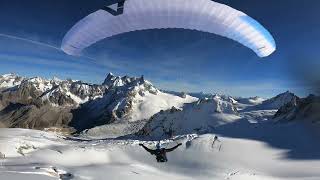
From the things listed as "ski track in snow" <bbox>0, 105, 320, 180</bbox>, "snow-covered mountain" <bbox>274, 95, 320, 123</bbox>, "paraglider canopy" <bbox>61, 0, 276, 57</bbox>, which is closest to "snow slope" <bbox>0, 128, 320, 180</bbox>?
"ski track in snow" <bbox>0, 105, 320, 180</bbox>

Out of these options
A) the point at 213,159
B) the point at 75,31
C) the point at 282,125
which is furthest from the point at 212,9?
the point at 282,125

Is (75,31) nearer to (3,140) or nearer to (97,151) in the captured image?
(97,151)

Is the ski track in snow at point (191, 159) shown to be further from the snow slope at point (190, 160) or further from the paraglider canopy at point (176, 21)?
the paraglider canopy at point (176, 21)

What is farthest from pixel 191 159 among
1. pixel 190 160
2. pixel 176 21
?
pixel 176 21

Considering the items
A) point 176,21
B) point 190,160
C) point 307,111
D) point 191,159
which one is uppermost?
point 307,111

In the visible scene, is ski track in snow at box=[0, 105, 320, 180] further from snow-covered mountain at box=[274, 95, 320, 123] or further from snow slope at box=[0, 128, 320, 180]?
snow-covered mountain at box=[274, 95, 320, 123]

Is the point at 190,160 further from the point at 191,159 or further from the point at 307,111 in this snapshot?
the point at 307,111

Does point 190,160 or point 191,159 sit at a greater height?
point 191,159

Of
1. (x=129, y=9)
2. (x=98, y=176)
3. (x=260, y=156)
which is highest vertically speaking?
(x=129, y=9)

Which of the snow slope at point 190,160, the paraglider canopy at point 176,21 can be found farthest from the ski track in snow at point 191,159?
the paraglider canopy at point 176,21
